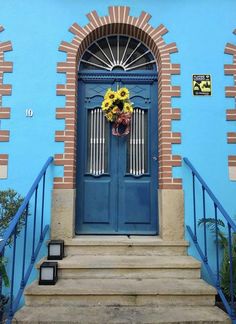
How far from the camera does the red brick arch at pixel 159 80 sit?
4000 mm

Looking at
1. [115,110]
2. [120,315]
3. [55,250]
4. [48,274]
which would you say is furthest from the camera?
[115,110]

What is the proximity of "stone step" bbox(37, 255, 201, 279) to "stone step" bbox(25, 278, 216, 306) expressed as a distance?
9.9 inches

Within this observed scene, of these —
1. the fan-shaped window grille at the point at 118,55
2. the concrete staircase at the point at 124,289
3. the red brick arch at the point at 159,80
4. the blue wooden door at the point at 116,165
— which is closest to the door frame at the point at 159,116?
the red brick arch at the point at 159,80

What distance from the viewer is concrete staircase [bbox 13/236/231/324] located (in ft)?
8.88

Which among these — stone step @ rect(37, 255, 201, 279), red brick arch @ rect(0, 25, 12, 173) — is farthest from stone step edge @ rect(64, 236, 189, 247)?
red brick arch @ rect(0, 25, 12, 173)

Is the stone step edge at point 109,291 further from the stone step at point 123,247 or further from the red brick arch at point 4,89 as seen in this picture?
the red brick arch at point 4,89

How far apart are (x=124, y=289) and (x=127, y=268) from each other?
357 millimetres

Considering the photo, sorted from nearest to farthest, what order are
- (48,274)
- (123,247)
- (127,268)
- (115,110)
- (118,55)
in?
(48,274) → (127,268) → (123,247) → (115,110) → (118,55)

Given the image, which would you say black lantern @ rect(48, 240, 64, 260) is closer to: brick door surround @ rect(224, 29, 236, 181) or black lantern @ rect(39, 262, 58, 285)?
black lantern @ rect(39, 262, 58, 285)

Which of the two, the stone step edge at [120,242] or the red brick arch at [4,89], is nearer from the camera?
the stone step edge at [120,242]

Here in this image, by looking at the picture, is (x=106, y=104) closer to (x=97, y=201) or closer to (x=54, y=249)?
(x=97, y=201)

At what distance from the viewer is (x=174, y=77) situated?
13.6 ft

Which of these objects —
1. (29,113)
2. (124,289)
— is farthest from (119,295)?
(29,113)

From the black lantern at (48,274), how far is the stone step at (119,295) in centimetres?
9
